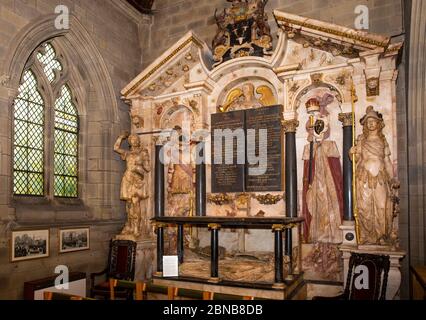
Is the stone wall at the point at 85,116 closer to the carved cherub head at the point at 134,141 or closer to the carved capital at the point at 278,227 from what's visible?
the carved cherub head at the point at 134,141

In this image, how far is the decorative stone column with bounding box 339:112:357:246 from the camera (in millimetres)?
5805

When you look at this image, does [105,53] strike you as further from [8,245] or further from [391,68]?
[391,68]

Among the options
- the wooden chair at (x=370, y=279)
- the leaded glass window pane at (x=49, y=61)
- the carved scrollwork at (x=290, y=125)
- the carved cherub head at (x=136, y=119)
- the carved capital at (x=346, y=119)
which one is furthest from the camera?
the carved cherub head at (x=136, y=119)

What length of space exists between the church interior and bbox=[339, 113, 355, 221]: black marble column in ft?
0.07

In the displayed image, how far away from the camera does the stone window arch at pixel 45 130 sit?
6.18 m

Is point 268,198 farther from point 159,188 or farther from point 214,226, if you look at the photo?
point 159,188

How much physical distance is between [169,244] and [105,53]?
4021mm

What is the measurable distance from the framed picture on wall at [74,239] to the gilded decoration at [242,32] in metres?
4.01

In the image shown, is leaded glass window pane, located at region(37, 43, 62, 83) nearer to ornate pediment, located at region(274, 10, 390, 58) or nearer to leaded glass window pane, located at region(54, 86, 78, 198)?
leaded glass window pane, located at region(54, 86, 78, 198)

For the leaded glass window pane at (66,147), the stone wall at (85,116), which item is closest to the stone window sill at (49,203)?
the stone wall at (85,116)

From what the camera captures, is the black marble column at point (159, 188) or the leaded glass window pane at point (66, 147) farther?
the black marble column at point (159, 188)

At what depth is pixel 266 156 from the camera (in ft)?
22.5

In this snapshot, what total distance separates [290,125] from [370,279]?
272cm

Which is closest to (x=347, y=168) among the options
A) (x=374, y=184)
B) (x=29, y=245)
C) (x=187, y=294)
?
(x=374, y=184)
